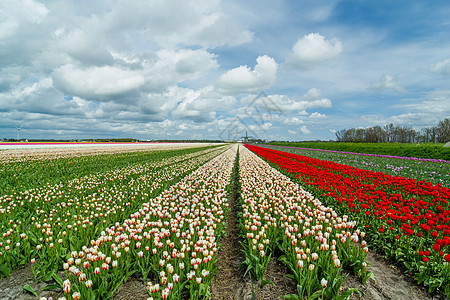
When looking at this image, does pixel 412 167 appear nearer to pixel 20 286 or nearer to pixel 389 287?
pixel 389 287

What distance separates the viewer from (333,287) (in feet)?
11.9

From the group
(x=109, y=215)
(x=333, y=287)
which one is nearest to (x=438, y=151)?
(x=333, y=287)

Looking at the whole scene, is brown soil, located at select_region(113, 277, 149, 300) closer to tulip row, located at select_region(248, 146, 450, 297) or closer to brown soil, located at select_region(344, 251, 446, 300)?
brown soil, located at select_region(344, 251, 446, 300)

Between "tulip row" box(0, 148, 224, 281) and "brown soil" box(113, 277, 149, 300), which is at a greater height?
"tulip row" box(0, 148, 224, 281)

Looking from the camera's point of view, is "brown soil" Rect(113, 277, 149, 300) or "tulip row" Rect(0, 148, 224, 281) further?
"tulip row" Rect(0, 148, 224, 281)

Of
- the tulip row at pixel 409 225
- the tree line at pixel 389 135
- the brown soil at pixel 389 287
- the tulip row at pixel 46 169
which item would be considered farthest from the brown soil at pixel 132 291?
the tree line at pixel 389 135

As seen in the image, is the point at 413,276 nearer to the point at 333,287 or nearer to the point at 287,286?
the point at 333,287

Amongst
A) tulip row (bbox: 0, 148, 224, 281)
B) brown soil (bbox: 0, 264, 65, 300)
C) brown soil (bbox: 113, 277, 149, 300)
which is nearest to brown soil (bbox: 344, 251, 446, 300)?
brown soil (bbox: 113, 277, 149, 300)

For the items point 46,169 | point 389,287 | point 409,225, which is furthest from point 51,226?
point 46,169

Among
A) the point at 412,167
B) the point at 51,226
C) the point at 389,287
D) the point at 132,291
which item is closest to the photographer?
the point at 132,291

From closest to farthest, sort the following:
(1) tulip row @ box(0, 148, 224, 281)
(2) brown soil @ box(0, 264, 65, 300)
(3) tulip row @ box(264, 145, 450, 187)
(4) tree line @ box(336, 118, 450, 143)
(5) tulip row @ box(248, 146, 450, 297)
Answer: (2) brown soil @ box(0, 264, 65, 300)
(5) tulip row @ box(248, 146, 450, 297)
(1) tulip row @ box(0, 148, 224, 281)
(3) tulip row @ box(264, 145, 450, 187)
(4) tree line @ box(336, 118, 450, 143)

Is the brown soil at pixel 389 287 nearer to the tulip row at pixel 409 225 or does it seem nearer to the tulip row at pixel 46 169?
the tulip row at pixel 409 225

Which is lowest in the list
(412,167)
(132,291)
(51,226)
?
(132,291)

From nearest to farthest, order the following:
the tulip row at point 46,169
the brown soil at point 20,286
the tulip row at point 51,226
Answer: the brown soil at point 20,286, the tulip row at point 51,226, the tulip row at point 46,169
